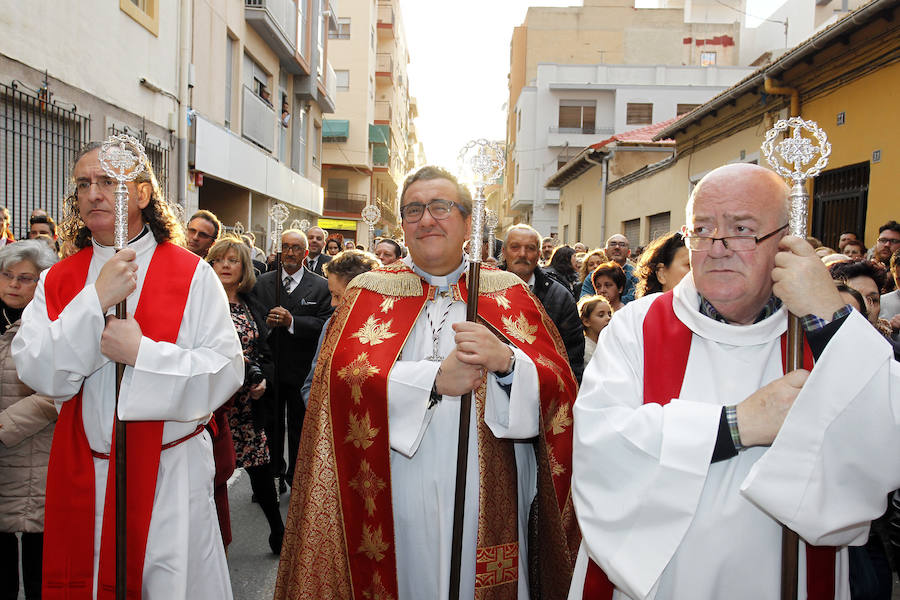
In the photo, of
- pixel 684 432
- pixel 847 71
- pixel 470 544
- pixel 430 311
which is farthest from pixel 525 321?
pixel 847 71

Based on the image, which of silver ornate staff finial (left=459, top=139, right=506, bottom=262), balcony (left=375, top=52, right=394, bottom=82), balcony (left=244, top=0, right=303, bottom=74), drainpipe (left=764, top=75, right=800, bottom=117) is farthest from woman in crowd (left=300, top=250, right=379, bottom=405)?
balcony (left=375, top=52, right=394, bottom=82)

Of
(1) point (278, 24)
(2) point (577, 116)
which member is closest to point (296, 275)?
(1) point (278, 24)

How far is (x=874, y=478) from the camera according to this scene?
180 centimetres

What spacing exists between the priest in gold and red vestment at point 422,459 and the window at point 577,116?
34.1 m

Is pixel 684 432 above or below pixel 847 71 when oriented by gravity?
below

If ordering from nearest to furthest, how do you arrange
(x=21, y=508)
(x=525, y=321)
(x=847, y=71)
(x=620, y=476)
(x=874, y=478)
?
(x=874, y=478), (x=620, y=476), (x=525, y=321), (x=21, y=508), (x=847, y=71)

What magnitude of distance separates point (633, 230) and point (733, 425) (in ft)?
57.5

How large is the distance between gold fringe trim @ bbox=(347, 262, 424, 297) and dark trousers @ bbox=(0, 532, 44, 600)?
1.93 m

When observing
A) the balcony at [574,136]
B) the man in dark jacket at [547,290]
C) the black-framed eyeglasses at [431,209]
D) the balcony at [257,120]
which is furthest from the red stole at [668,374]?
the balcony at [574,136]

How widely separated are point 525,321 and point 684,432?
1096 mm

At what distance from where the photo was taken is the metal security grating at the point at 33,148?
707 centimetres

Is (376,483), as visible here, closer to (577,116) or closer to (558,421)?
(558,421)

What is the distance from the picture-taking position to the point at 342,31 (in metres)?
34.6

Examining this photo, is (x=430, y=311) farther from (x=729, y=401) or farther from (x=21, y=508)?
(x=21, y=508)
